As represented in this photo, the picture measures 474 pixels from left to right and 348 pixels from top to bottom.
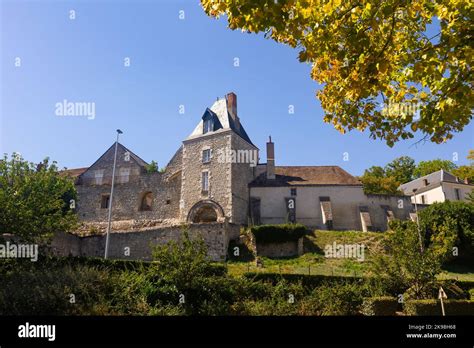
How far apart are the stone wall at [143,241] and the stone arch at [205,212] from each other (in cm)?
336

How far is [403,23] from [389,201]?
90.3 ft

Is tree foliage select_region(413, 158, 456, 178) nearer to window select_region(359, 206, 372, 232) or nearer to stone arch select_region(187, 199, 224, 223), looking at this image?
window select_region(359, 206, 372, 232)

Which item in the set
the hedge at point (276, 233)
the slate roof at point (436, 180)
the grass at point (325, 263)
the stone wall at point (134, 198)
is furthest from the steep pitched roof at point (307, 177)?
the slate roof at point (436, 180)

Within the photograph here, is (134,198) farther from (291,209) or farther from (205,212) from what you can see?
(291,209)

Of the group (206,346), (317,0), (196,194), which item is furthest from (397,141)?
(196,194)

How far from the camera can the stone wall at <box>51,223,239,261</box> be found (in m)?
23.2

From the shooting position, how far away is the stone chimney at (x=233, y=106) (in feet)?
105

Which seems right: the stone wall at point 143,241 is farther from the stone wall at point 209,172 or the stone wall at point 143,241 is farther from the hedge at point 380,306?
the hedge at point 380,306

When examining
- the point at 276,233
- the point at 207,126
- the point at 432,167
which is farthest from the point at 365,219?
the point at 432,167

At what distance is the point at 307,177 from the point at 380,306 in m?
20.5

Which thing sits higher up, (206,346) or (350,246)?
(350,246)

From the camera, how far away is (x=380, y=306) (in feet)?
41.9

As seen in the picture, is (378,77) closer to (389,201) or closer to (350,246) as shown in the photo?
(350,246)

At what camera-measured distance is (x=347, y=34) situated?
629 centimetres
